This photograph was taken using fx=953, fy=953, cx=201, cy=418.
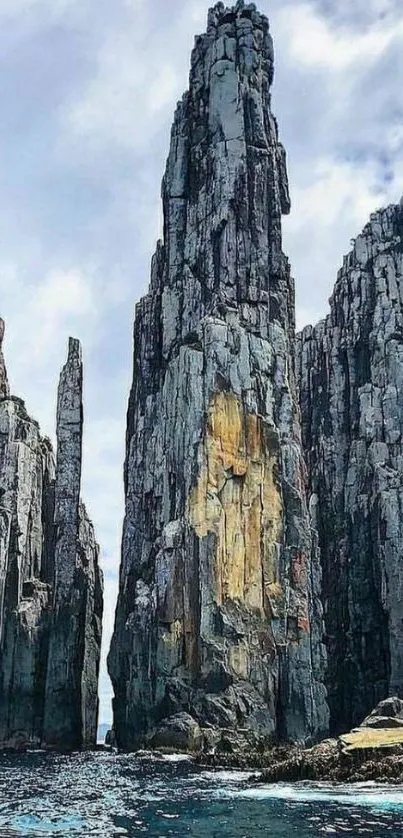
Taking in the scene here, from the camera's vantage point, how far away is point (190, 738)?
199 ft

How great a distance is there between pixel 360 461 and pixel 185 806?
225ft

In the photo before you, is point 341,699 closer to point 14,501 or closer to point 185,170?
point 14,501

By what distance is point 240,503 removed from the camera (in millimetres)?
72375

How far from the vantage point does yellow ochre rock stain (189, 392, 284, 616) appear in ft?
228

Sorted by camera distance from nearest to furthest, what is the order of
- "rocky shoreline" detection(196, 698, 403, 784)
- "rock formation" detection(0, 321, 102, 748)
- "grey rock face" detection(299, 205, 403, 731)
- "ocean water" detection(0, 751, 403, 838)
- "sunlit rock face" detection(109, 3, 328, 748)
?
"ocean water" detection(0, 751, 403, 838) → "rocky shoreline" detection(196, 698, 403, 784) → "sunlit rock face" detection(109, 3, 328, 748) → "rock formation" detection(0, 321, 102, 748) → "grey rock face" detection(299, 205, 403, 731)

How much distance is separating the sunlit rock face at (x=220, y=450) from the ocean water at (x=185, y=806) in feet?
57.4

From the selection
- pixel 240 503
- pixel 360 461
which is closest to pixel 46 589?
pixel 240 503

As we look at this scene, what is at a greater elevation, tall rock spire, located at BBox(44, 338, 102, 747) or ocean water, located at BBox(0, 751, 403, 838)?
tall rock spire, located at BBox(44, 338, 102, 747)

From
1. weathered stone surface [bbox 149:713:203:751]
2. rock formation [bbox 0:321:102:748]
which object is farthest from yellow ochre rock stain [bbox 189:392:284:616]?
rock formation [bbox 0:321:102:748]

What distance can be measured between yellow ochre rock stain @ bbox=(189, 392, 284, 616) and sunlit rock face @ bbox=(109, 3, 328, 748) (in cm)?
11

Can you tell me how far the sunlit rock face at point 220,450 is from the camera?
66938 millimetres

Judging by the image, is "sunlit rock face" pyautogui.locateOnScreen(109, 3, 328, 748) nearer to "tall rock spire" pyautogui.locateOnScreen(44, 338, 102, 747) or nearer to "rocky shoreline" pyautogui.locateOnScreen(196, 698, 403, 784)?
"tall rock spire" pyautogui.locateOnScreen(44, 338, 102, 747)

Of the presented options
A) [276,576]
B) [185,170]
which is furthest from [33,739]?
[185,170]

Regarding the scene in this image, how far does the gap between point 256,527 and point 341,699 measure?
30039mm
